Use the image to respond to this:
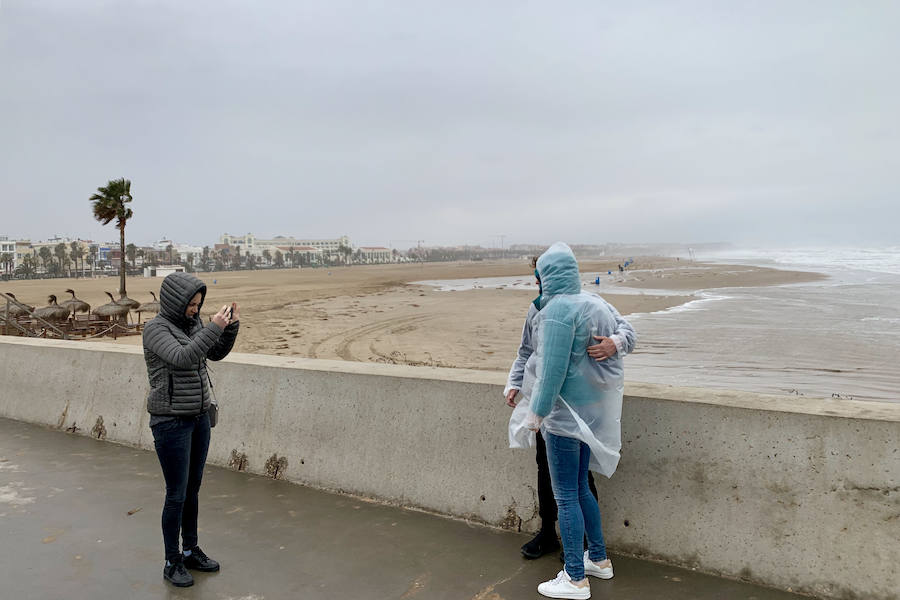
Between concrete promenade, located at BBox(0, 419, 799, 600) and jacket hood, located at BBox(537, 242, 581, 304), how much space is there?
1.52m

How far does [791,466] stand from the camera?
3.23m

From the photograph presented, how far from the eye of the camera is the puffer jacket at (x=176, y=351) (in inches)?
131

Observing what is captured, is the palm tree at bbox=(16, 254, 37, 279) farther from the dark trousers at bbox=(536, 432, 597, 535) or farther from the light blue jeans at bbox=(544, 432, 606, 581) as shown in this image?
the light blue jeans at bbox=(544, 432, 606, 581)

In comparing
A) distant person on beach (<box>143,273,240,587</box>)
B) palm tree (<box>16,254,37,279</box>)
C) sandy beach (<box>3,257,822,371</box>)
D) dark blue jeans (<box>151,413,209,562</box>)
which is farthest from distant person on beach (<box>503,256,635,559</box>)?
palm tree (<box>16,254,37,279</box>)

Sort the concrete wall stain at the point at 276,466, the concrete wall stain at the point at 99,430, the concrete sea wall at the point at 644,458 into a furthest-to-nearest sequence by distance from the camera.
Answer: the concrete wall stain at the point at 99,430
the concrete wall stain at the point at 276,466
the concrete sea wall at the point at 644,458

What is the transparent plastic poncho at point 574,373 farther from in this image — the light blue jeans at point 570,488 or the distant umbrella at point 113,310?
the distant umbrella at point 113,310

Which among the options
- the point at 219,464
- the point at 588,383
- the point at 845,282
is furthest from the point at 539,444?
the point at 845,282

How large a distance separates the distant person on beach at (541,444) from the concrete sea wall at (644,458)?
0.23 metres

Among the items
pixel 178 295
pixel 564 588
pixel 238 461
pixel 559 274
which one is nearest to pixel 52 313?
pixel 238 461

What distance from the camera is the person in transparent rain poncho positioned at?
3154 millimetres

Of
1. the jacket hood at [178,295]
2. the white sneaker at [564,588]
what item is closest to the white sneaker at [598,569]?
the white sneaker at [564,588]

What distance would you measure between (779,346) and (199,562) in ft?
49.8

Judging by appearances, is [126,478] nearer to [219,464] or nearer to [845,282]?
[219,464]

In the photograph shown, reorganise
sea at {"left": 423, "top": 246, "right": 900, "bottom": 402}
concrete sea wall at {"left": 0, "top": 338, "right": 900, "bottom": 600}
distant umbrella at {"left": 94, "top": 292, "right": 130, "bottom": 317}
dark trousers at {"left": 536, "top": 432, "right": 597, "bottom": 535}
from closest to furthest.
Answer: concrete sea wall at {"left": 0, "top": 338, "right": 900, "bottom": 600} < dark trousers at {"left": 536, "top": 432, "right": 597, "bottom": 535} < sea at {"left": 423, "top": 246, "right": 900, "bottom": 402} < distant umbrella at {"left": 94, "top": 292, "right": 130, "bottom": 317}
